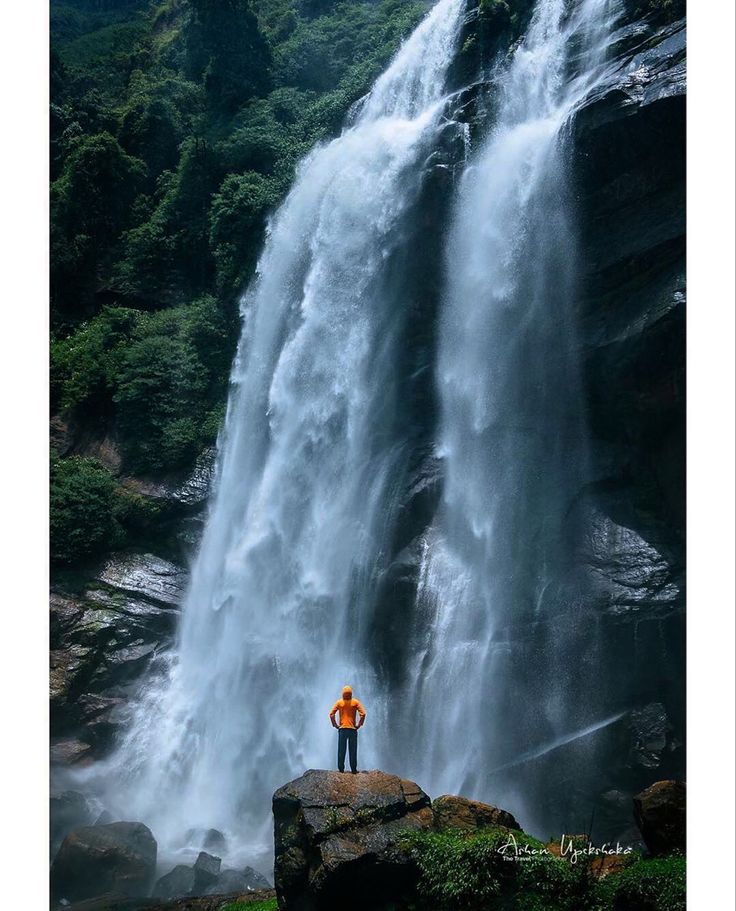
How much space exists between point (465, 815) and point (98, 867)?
487cm

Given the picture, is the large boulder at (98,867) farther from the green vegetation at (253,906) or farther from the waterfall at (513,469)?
the waterfall at (513,469)

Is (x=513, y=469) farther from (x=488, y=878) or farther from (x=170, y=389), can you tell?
(x=170, y=389)

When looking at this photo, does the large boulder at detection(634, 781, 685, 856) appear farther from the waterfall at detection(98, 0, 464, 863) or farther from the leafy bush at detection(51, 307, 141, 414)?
the leafy bush at detection(51, 307, 141, 414)

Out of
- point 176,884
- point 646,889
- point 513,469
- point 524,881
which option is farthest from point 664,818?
point 513,469

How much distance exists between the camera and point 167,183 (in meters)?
20.0

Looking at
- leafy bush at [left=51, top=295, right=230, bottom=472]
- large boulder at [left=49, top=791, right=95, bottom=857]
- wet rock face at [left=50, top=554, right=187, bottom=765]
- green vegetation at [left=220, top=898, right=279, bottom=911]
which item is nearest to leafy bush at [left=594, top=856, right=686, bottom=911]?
green vegetation at [left=220, top=898, right=279, bottom=911]

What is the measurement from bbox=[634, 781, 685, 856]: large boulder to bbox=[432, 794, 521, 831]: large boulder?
3.95 ft

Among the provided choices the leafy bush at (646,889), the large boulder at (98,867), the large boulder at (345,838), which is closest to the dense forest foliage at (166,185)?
the large boulder at (98,867)

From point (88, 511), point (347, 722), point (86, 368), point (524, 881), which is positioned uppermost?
point (86, 368)

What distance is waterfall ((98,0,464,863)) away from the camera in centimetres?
1298

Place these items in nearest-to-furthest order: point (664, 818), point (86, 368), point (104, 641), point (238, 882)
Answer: point (664, 818)
point (238, 882)
point (104, 641)
point (86, 368)
